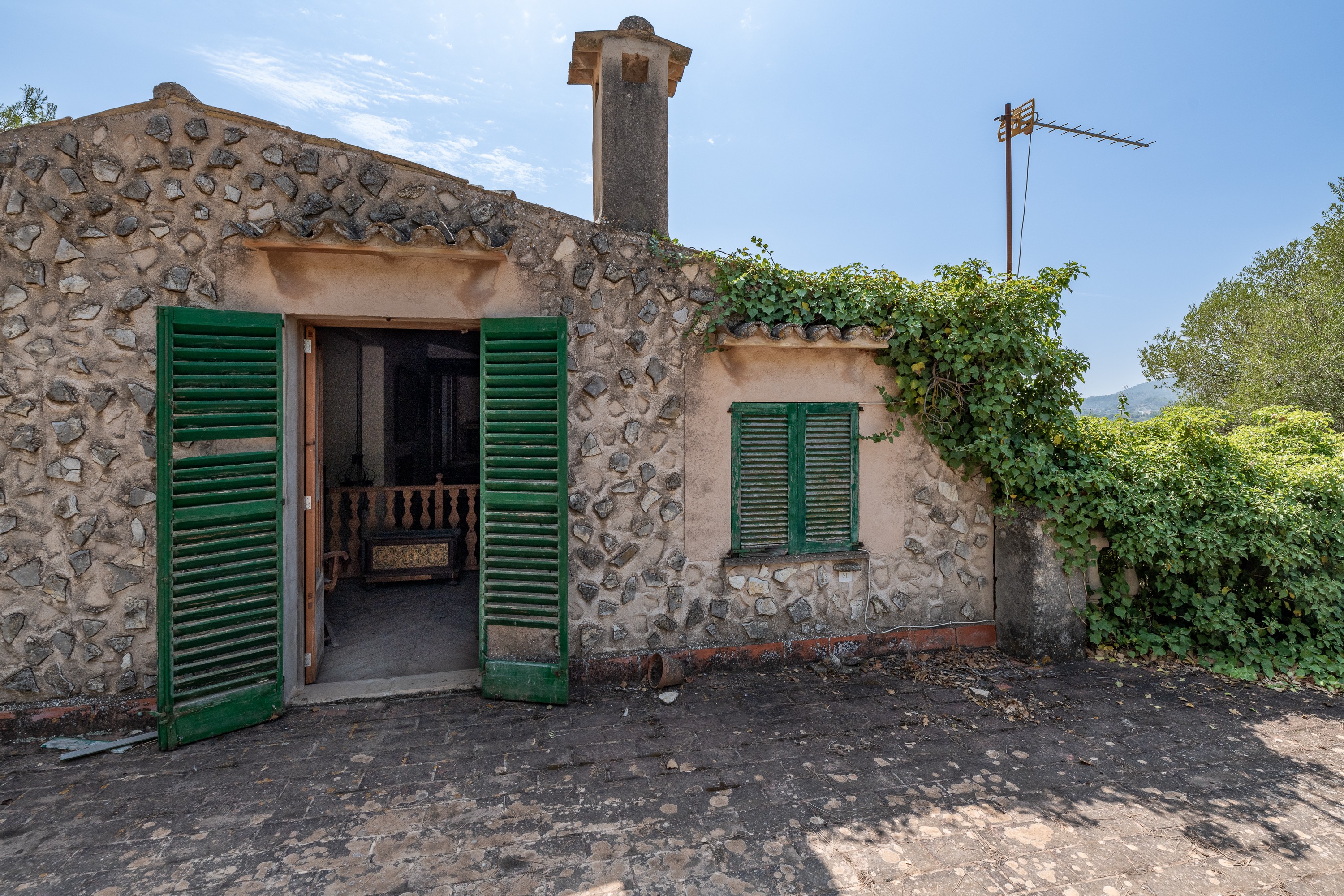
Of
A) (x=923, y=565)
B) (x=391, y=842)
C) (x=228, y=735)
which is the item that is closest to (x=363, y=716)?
(x=228, y=735)

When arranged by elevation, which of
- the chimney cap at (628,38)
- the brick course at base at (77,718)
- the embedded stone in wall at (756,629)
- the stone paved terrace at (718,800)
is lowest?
the stone paved terrace at (718,800)

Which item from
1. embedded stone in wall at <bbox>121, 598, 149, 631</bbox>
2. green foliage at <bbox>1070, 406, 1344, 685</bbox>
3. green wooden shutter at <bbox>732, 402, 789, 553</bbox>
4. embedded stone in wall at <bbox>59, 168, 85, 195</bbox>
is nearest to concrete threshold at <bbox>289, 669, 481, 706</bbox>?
embedded stone in wall at <bbox>121, 598, 149, 631</bbox>

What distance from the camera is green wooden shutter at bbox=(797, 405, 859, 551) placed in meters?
5.26

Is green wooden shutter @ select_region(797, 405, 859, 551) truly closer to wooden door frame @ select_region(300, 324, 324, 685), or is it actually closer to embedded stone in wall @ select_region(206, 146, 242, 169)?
wooden door frame @ select_region(300, 324, 324, 685)

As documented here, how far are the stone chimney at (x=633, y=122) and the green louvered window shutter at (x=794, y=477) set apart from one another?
1.96 meters

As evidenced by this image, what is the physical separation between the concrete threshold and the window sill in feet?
7.44

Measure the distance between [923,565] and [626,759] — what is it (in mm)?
3247

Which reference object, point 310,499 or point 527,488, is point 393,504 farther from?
point 527,488

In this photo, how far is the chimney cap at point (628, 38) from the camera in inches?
211

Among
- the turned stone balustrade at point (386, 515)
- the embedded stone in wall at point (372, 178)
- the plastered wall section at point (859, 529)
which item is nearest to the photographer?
the embedded stone in wall at point (372, 178)

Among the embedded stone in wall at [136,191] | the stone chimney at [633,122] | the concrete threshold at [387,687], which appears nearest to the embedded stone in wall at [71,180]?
the embedded stone in wall at [136,191]

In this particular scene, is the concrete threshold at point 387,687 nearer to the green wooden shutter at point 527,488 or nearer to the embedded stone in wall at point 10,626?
the green wooden shutter at point 527,488

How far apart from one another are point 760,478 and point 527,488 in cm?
195

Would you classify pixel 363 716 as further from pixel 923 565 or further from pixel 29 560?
pixel 923 565
